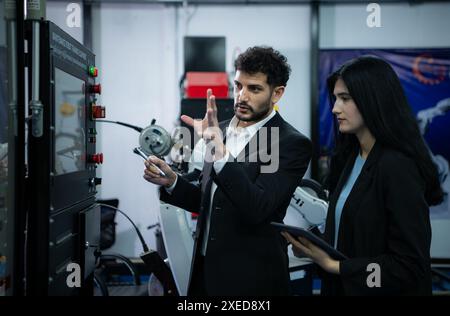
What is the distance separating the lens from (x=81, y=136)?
1.33m

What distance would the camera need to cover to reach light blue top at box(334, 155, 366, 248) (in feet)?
3.80

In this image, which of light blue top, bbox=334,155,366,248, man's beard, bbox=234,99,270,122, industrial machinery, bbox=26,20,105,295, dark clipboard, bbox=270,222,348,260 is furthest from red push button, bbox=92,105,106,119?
light blue top, bbox=334,155,366,248

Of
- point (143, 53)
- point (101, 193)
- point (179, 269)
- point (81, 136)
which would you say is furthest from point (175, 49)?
point (81, 136)

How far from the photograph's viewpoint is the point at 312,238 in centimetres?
97

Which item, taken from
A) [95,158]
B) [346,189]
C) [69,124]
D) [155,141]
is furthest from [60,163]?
[346,189]

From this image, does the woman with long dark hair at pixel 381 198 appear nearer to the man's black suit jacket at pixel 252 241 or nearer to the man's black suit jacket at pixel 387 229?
the man's black suit jacket at pixel 387 229

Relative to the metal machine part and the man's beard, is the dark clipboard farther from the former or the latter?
the metal machine part

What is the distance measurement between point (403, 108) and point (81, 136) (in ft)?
3.50

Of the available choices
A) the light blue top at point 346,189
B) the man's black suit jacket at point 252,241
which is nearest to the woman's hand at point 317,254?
the light blue top at point 346,189

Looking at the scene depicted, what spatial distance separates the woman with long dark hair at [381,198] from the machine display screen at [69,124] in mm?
723

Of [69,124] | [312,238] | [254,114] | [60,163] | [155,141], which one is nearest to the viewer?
[312,238]

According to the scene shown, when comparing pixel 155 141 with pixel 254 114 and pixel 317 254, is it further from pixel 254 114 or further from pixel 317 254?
pixel 317 254

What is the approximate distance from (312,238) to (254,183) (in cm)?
31
